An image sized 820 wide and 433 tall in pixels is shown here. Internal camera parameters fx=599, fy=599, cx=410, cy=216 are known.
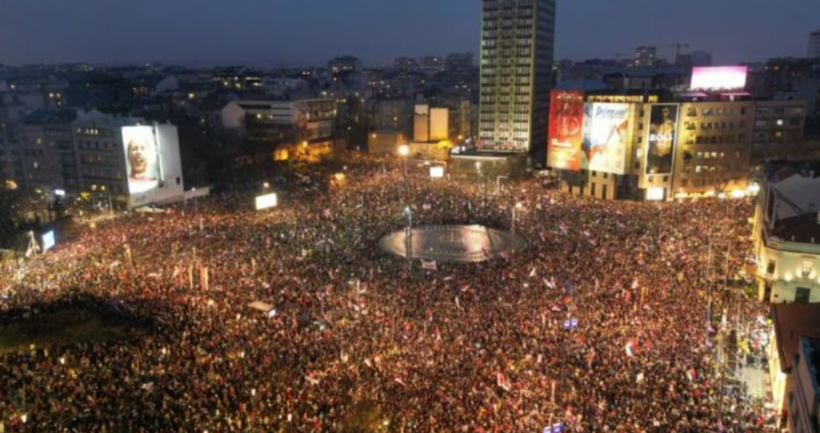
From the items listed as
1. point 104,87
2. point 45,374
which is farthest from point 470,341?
point 104,87

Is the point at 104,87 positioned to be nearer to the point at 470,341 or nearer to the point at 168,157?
the point at 168,157

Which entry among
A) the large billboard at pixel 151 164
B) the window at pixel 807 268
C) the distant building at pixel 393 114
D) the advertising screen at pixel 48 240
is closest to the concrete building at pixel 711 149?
the window at pixel 807 268

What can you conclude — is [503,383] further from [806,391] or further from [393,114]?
[393,114]

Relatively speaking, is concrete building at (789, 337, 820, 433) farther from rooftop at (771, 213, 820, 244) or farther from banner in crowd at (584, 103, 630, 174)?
banner in crowd at (584, 103, 630, 174)

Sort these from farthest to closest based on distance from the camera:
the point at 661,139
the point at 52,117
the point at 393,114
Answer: the point at 393,114, the point at 52,117, the point at 661,139

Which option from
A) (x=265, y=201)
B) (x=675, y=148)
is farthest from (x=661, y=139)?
(x=265, y=201)
